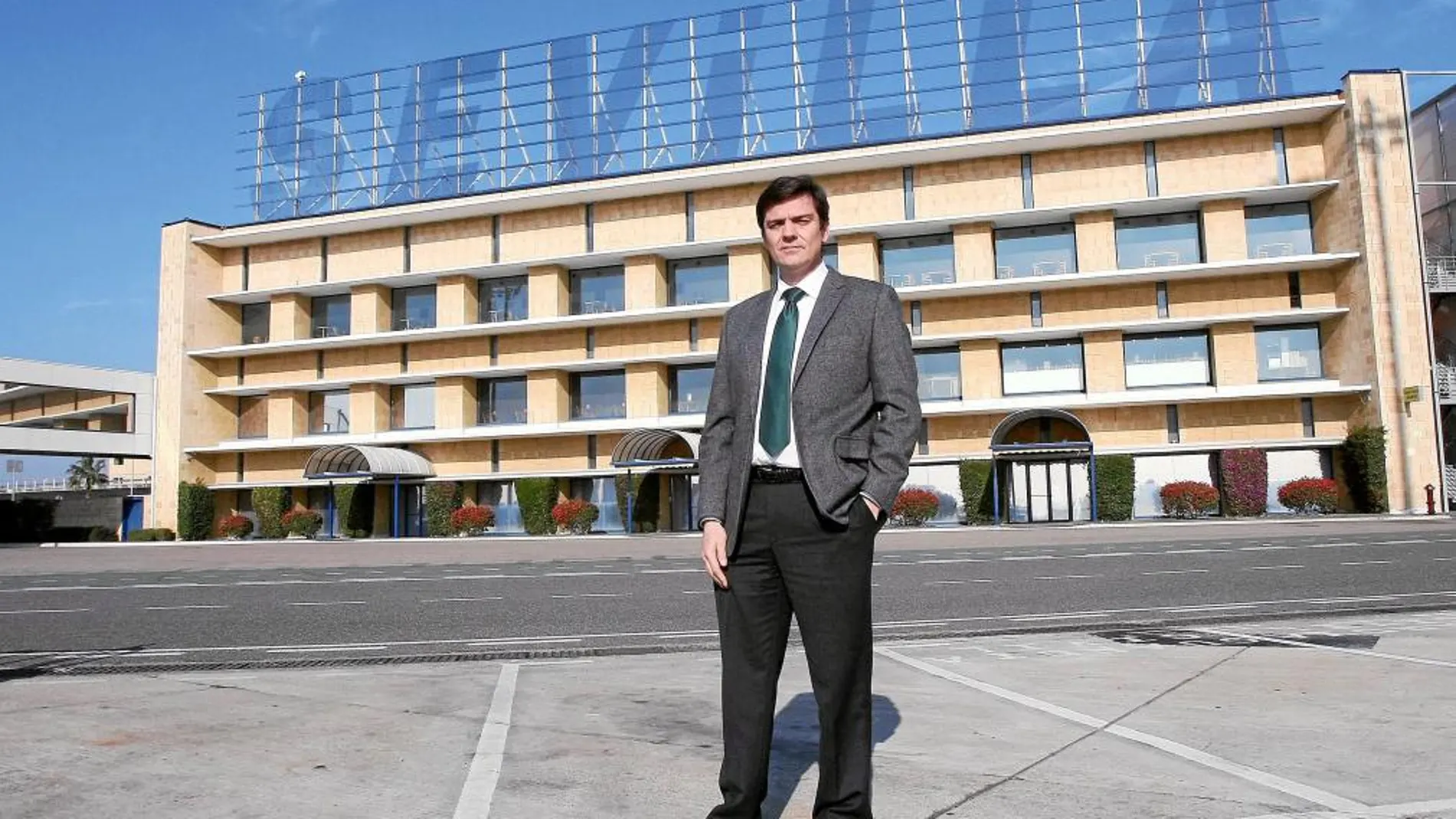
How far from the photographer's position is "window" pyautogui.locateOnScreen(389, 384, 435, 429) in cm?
4378

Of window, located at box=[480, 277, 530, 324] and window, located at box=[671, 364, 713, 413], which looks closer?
window, located at box=[671, 364, 713, 413]

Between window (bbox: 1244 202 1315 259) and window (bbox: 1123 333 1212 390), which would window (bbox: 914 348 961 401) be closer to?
window (bbox: 1123 333 1212 390)

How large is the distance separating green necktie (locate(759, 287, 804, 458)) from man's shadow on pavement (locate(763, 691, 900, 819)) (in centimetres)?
80

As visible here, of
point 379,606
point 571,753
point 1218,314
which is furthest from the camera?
point 1218,314

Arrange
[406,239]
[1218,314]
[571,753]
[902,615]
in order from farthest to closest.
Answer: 1. [406,239]
2. [1218,314]
3. [902,615]
4. [571,753]

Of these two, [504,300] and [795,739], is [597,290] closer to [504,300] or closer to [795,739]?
[504,300]

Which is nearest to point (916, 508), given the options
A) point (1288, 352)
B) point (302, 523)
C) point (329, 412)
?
point (1288, 352)

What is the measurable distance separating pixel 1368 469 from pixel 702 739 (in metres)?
34.8

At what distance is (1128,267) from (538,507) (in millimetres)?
23272

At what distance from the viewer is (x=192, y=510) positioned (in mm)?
44188

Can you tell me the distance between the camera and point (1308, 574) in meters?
11.7

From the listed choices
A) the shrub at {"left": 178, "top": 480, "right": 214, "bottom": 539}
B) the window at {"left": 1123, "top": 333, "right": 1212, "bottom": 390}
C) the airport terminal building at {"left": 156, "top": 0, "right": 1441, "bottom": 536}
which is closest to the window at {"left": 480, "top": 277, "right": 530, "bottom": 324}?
the airport terminal building at {"left": 156, "top": 0, "right": 1441, "bottom": 536}

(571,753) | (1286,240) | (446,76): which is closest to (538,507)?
(446,76)

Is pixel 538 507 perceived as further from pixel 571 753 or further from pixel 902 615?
pixel 571 753
